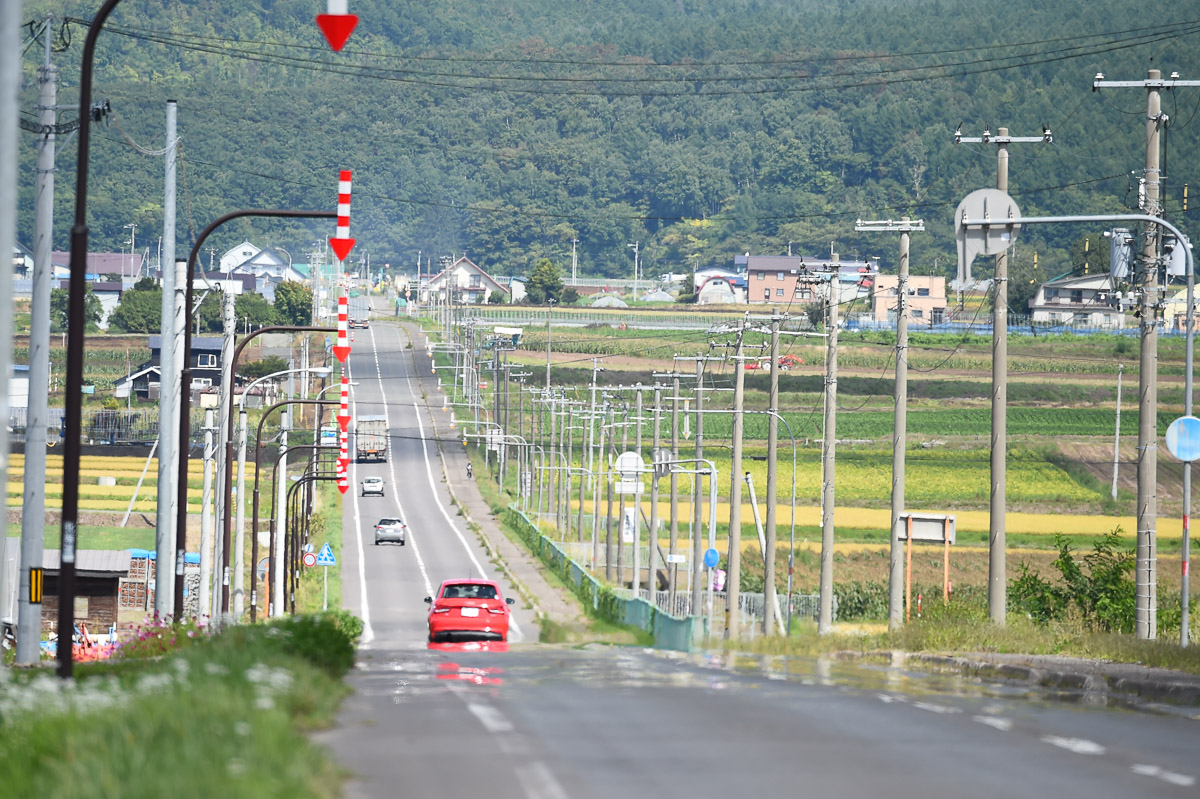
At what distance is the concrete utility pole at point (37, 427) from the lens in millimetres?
21359

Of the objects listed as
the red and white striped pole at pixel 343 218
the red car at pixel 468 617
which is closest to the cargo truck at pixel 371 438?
the red car at pixel 468 617

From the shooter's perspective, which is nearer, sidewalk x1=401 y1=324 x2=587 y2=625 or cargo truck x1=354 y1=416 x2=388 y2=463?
sidewalk x1=401 y1=324 x2=587 y2=625

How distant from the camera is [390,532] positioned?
7200 centimetres

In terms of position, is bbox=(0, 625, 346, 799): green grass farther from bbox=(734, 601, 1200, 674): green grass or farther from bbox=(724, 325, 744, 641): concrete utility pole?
bbox=(724, 325, 744, 641): concrete utility pole

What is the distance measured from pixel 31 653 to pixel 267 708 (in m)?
13.7

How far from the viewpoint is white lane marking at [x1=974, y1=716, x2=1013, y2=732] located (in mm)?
12727

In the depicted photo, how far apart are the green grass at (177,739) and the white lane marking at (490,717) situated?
1.20 m

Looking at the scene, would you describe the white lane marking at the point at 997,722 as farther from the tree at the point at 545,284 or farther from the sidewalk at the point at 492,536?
the tree at the point at 545,284

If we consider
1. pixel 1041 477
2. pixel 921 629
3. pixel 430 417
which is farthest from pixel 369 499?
pixel 921 629

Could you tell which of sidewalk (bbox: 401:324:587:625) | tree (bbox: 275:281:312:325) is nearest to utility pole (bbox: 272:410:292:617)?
sidewalk (bbox: 401:324:587:625)

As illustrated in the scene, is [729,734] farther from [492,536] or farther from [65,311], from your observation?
[65,311]

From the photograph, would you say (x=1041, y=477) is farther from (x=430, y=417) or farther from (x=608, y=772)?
(x=608, y=772)

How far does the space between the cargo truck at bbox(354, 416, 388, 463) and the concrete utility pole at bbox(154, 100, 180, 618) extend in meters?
68.9

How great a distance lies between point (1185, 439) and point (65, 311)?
133 meters
